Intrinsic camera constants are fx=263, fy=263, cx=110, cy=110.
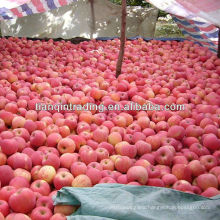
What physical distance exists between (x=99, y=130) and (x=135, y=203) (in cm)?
105

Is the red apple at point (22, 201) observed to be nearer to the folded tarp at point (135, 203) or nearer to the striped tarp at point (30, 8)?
the folded tarp at point (135, 203)

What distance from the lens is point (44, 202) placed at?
1764 millimetres

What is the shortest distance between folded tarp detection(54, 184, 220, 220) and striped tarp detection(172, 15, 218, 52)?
3.83 meters

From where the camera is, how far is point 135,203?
1.64m

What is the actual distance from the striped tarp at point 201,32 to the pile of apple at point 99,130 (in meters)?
0.64

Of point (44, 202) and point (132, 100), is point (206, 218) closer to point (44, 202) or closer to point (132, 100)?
point (44, 202)

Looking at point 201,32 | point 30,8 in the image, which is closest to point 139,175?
point 30,8

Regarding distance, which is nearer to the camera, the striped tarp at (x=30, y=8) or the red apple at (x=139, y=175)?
the red apple at (x=139, y=175)

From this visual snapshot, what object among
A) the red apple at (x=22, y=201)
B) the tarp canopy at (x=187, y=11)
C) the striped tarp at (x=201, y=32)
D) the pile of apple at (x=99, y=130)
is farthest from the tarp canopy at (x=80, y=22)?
the red apple at (x=22, y=201)

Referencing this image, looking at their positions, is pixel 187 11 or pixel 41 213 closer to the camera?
pixel 41 213

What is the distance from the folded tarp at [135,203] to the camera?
5.14 feet

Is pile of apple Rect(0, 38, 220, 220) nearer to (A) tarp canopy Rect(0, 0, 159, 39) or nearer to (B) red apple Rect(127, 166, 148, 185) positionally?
(B) red apple Rect(127, 166, 148, 185)

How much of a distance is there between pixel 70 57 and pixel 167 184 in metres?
3.31

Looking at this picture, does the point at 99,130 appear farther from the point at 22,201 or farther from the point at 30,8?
the point at 30,8
